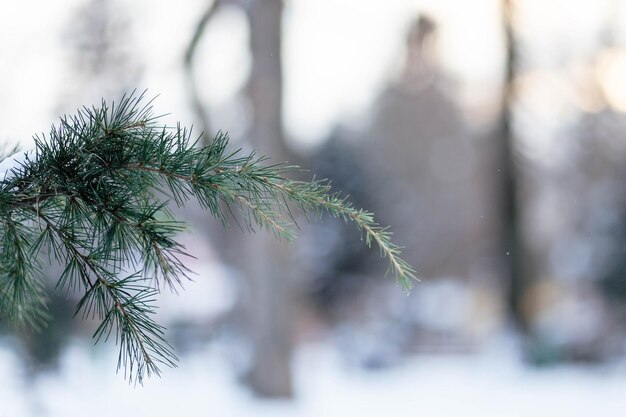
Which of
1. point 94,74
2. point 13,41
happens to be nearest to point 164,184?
point 13,41

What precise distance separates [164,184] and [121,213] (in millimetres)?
→ 97

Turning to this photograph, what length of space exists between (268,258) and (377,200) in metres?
2.32

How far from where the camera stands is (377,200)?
601 centimetres

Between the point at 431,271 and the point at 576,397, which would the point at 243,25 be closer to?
the point at 576,397

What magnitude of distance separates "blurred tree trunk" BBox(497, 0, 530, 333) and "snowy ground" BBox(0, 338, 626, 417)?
50 centimetres

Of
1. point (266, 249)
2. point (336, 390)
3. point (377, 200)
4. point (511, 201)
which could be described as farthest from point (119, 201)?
point (377, 200)

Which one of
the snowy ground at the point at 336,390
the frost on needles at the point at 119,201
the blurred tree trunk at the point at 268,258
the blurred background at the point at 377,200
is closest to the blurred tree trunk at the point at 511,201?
the blurred background at the point at 377,200

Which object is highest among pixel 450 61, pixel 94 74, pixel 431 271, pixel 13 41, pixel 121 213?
pixel 450 61

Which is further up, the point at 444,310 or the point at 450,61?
the point at 450,61

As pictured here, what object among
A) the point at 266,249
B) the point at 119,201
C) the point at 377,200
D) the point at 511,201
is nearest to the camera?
the point at 119,201

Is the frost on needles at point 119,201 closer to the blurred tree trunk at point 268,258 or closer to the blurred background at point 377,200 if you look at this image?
the blurred background at point 377,200

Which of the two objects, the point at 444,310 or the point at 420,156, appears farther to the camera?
the point at 420,156

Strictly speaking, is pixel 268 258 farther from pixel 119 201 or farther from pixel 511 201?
pixel 119 201

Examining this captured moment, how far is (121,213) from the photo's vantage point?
745mm
